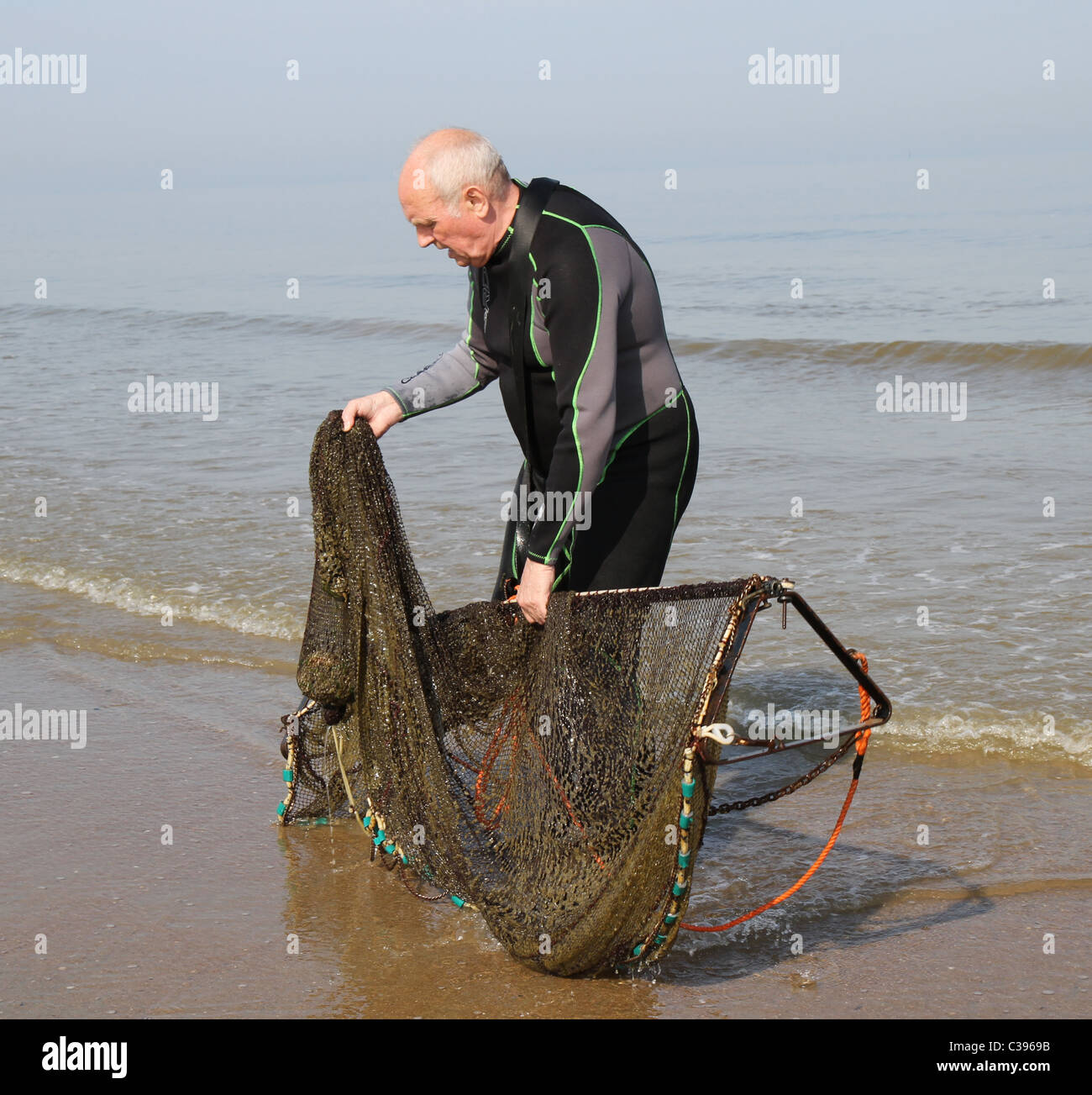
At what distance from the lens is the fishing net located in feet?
11.0

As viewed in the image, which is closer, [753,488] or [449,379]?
[449,379]

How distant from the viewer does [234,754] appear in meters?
5.30

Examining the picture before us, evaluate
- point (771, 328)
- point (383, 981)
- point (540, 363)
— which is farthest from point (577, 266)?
point (771, 328)

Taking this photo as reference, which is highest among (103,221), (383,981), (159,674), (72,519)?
(103,221)

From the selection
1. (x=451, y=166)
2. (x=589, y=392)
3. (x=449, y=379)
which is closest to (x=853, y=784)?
(x=589, y=392)

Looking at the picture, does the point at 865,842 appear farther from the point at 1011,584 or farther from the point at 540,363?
the point at 1011,584

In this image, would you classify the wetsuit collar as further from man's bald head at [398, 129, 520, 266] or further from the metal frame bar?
the metal frame bar

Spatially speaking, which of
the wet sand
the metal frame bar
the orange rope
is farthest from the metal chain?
the wet sand

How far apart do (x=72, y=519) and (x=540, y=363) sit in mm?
6489

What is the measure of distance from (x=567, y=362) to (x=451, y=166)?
23.9 inches

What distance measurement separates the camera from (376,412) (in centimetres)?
408

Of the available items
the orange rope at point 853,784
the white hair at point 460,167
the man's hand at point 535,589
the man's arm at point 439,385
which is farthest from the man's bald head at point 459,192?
the orange rope at point 853,784

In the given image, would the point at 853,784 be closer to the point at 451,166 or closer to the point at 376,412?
the point at 376,412

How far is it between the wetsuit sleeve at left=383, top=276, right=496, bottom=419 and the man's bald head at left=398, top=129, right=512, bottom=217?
2.09ft
